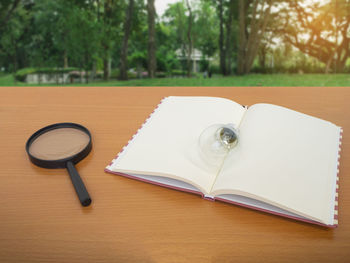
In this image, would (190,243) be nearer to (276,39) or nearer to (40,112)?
(40,112)

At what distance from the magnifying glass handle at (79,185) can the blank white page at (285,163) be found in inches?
8.6

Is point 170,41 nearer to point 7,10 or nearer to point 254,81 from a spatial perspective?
point 254,81

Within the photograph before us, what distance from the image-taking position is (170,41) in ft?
13.1

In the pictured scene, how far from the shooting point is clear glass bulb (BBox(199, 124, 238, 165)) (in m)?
0.53

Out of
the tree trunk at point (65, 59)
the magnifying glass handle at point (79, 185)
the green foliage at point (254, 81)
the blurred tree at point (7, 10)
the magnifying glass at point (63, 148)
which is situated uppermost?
the blurred tree at point (7, 10)

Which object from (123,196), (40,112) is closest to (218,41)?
(40,112)

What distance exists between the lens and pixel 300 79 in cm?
376

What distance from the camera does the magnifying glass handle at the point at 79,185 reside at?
448 millimetres

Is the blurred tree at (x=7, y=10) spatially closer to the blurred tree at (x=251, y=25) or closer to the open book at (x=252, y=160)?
the blurred tree at (x=251, y=25)

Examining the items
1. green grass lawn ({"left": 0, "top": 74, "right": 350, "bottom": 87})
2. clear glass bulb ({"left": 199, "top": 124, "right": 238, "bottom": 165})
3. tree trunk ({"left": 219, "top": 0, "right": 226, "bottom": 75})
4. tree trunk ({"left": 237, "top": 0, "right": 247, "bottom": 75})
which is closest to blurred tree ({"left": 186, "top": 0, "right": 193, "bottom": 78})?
green grass lawn ({"left": 0, "top": 74, "right": 350, "bottom": 87})

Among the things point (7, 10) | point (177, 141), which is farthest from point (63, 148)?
point (7, 10)

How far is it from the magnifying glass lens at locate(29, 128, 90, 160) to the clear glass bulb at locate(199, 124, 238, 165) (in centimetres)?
27

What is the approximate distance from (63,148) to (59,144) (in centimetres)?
2

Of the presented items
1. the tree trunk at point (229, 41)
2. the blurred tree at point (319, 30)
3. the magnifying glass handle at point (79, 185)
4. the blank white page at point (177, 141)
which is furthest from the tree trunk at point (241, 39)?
the magnifying glass handle at point (79, 185)
